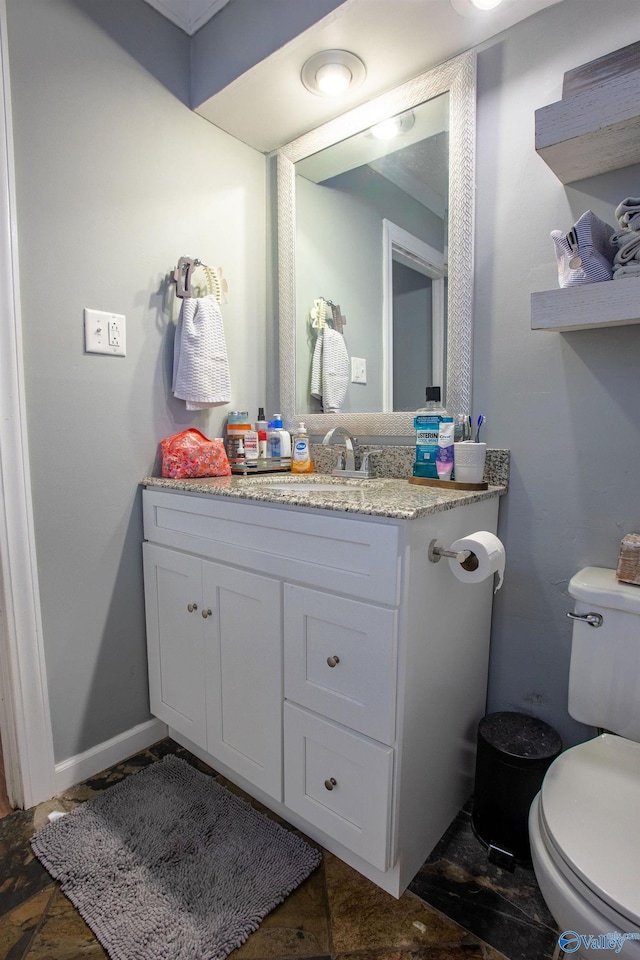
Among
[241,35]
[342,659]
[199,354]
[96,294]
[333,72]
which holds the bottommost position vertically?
[342,659]

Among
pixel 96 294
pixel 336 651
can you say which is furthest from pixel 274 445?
pixel 336 651

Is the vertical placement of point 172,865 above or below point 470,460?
below

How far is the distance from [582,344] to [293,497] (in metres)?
0.79

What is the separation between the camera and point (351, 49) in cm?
133

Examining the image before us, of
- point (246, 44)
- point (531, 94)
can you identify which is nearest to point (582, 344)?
point (531, 94)

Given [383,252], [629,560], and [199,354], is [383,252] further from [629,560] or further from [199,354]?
[629,560]

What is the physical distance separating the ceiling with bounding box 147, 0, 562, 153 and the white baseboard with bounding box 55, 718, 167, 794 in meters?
2.00

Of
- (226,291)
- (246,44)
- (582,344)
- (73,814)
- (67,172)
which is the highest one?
(246,44)

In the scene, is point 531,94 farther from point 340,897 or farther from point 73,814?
point 73,814

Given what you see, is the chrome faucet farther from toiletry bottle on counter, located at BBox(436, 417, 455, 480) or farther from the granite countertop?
toiletry bottle on counter, located at BBox(436, 417, 455, 480)

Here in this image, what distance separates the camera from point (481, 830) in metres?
1.17

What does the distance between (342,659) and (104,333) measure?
108 centimetres

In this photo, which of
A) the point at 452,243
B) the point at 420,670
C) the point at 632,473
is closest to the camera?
the point at 420,670

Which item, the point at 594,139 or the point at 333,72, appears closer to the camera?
the point at 594,139
